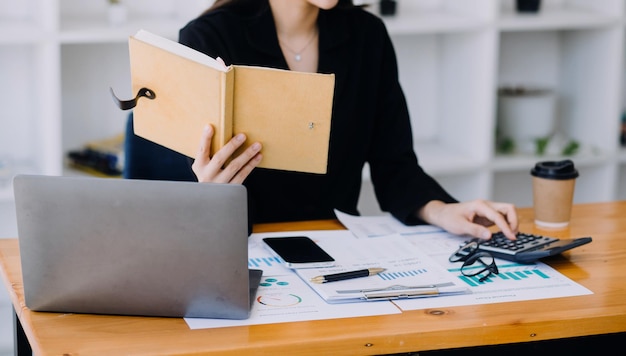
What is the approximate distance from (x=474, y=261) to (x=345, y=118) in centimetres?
68

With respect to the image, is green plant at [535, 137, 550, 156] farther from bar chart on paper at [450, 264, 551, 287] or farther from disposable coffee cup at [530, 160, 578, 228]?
bar chart on paper at [450, 264, 551, 287]

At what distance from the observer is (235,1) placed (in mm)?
2154

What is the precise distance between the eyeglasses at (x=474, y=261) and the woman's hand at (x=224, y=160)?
409 mm

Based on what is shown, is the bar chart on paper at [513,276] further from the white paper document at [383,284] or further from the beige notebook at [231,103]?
the beige notebook at [231,103]

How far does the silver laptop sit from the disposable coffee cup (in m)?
0.81

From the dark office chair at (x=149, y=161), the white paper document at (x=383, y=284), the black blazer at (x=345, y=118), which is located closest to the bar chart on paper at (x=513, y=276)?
the white paper document at (x=383, y=284)

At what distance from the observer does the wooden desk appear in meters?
1.31

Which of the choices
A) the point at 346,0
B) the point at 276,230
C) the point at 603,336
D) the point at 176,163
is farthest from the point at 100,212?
the point at 346,0

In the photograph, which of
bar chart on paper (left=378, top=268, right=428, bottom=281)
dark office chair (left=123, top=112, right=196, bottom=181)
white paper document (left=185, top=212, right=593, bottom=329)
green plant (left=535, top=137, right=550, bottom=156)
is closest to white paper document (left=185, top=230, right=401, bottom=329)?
white paper document (left=185, top=212, right=593, bottom=329)

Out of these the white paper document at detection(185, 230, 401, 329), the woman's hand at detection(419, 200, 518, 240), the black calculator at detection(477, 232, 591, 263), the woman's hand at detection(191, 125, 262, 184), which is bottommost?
the white paper document at detection(185, 230, 401, 329)

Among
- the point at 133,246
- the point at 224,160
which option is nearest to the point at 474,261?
the point at 224,160

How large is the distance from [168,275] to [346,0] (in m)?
1.12

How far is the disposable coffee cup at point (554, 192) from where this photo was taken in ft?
6.32

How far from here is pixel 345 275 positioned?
1563 mm
